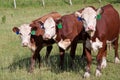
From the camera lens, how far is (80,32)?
863cm

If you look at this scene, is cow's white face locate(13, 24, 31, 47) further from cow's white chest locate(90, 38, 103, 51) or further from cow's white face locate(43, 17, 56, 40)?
cow's white chest locate(90, 38, 103, 51)

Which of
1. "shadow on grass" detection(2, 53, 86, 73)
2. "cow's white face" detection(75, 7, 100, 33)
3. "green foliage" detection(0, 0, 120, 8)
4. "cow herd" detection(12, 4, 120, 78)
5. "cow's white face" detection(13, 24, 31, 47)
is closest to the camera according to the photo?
"cow's white face" detection(75, 7, 100, 33)

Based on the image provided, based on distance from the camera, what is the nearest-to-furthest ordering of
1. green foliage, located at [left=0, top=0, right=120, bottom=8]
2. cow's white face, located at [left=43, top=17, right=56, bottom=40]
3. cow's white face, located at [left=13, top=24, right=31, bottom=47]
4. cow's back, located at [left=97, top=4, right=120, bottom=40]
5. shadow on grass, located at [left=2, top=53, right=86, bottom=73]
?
1. cow's back, located at [left=97, top=4, right=120, bottom=40]
2. cow's white face, located at [left=43, top=17, right=56, bottom=40]
3. cow's white face, located at [left=13, top=24, right=31, bottom=47]
4. shadow on grass, located at [left=2, top=53, right=86, bottom=73]
5. green foliage, located at [left=0, top=0, right=120, bottom=8]

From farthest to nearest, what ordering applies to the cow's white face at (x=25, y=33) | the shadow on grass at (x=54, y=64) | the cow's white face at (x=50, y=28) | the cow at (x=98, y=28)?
the shadow on grass at (x=54, y=64) → the cow's white face at (x=25, y=33) → the cow's white face at (x=50, y=28) → the cow at (x=98, y=28)

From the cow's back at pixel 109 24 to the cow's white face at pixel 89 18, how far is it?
1.18ft

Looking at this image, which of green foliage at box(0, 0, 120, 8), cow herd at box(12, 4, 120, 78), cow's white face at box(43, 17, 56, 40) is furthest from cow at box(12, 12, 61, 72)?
green foliage at box(0, 0, 120, 8)

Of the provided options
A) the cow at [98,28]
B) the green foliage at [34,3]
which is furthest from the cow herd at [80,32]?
the green foliage at [34,3]

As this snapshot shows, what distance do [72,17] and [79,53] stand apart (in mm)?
2032

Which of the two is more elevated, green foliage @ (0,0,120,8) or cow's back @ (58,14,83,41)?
cow's back @ (58,14,83,41)

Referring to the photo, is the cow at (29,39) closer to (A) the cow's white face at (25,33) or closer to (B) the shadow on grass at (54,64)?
(A) the cow's white face at (25,33)

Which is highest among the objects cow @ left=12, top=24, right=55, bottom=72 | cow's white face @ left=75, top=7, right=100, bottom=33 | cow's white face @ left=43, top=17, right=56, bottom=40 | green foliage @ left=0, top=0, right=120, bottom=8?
cow's white face @ left=75, top=7, right=100, bottom=33

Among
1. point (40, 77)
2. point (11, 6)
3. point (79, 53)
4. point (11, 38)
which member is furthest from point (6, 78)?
point (11, 6)

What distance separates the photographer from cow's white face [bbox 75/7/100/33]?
7280mm

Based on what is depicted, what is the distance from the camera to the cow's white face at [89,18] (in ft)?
23.9
